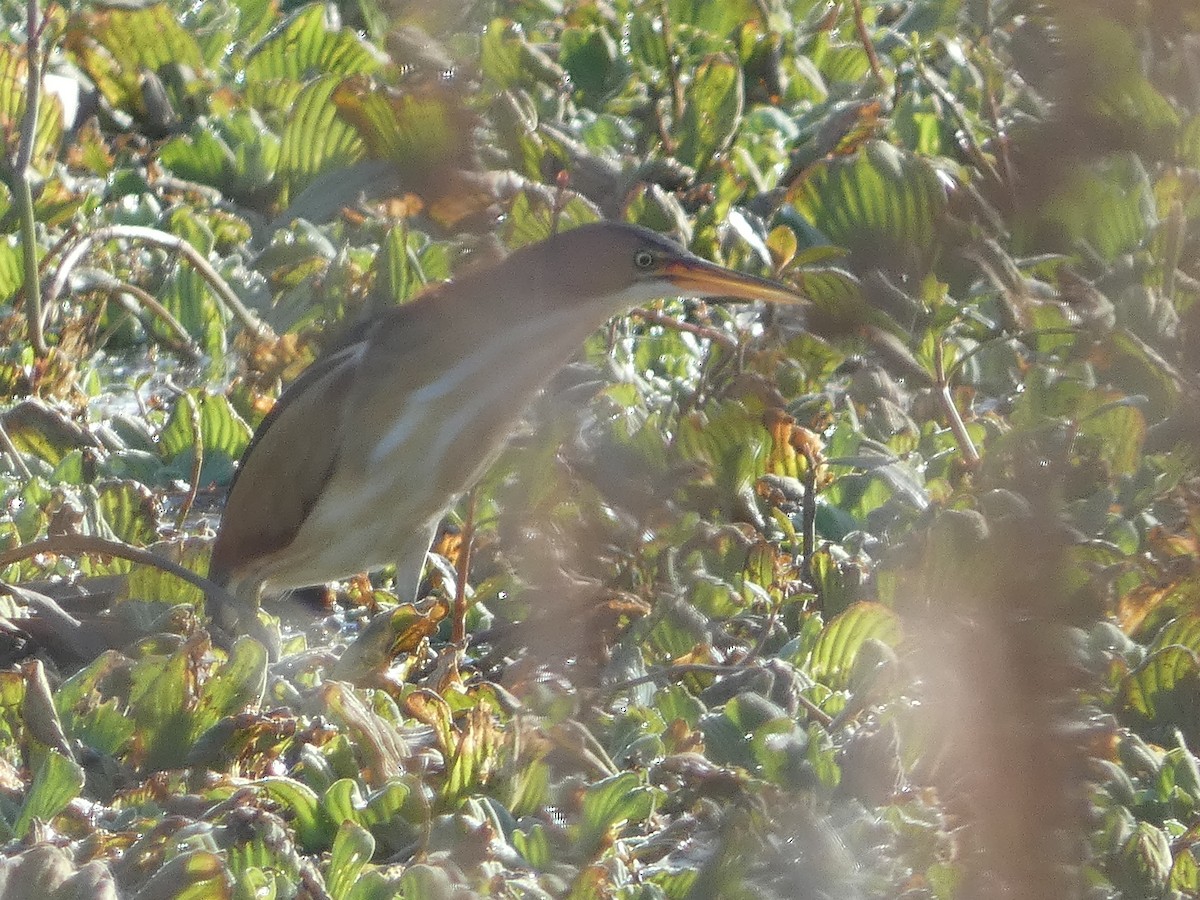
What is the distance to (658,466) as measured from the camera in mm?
3256

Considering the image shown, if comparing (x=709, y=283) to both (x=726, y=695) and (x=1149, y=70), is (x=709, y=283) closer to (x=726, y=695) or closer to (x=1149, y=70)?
(x=726, y=695)

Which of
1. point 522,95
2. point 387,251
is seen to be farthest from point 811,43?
point 387,251

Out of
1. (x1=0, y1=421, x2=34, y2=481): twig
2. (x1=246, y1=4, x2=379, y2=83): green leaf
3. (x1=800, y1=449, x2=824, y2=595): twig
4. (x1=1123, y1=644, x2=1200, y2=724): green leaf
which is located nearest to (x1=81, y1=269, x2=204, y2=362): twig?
(x1=0, y1=421, x2=34, y2=481): twig

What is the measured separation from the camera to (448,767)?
2.38 meters

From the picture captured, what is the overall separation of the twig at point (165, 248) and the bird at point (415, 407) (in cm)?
83

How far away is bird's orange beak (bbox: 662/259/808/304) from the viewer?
2967 millimetres

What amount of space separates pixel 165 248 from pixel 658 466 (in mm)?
1531

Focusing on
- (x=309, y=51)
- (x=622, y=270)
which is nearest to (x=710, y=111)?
(x=309, y=51)

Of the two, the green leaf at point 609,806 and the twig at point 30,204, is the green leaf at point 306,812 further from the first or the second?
the twig at point 30,204

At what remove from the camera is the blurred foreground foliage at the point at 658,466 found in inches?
34.5

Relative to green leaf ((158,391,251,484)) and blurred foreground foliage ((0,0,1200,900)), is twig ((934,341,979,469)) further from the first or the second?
green leaf ((158,391,251,484))

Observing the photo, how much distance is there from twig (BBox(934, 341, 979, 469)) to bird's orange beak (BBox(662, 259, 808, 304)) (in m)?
0.36

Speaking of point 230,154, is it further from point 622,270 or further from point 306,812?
point 306,812

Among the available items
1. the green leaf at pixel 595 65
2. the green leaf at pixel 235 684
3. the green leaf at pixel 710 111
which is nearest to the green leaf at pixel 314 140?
the green leaf at pixel 595 65
